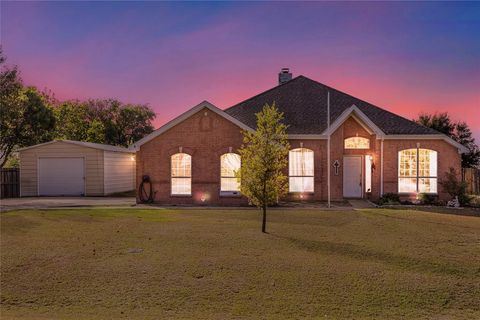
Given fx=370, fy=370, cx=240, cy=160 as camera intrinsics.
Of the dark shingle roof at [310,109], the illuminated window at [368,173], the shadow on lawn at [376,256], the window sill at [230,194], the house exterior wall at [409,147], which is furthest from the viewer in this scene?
the illuminated window at [368,173]

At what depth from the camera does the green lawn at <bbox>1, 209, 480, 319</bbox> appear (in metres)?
6.27

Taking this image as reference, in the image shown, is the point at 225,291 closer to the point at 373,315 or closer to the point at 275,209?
the point at 373,315

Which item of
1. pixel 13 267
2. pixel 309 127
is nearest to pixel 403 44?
pixel 309 127

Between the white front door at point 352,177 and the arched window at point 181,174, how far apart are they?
924cm

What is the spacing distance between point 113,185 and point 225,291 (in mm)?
22028

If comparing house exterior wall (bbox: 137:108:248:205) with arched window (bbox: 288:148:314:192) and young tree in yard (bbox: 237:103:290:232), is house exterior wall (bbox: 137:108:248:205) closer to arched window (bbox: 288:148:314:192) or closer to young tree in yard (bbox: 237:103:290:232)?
arched window (bbox: 288:148:314:192)

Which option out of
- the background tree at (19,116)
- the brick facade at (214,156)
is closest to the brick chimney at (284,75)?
the brick facade at (214,156)

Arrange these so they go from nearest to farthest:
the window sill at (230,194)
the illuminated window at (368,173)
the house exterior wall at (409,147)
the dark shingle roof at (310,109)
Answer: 1. the window sill at (230,194)
2. the house exterior wall at (409,147)
3. the dark shingle roof at (310,109)
4. the illuminated window at (368,173)

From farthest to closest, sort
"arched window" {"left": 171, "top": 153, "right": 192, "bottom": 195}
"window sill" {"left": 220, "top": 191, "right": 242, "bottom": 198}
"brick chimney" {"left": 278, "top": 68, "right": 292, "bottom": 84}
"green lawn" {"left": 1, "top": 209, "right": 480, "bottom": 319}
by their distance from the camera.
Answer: "brick chimney" {"left": 278, "top": 68, "right": 292, "bottom": 84}
"arched window" {"left": 171, "top": 153, "right": 192, "bottom": 195}
"window sill" {"left": 220, "top": 191, "right": 242, "bottom": 198}
"green lawn" {"left": 1, "top": 209, "right": 480, "bottom": 319}

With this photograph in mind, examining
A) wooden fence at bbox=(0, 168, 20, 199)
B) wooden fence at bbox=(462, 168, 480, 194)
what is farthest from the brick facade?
wooden fence at bbox=(0, 168, 20, 199)

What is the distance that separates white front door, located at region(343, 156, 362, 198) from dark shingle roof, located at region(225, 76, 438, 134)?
2425mm

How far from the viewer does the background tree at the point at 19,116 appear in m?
28.2

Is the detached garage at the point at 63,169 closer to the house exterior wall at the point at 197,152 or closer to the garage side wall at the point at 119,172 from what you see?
the garage side wall at the point at 119,172

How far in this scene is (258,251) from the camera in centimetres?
971
